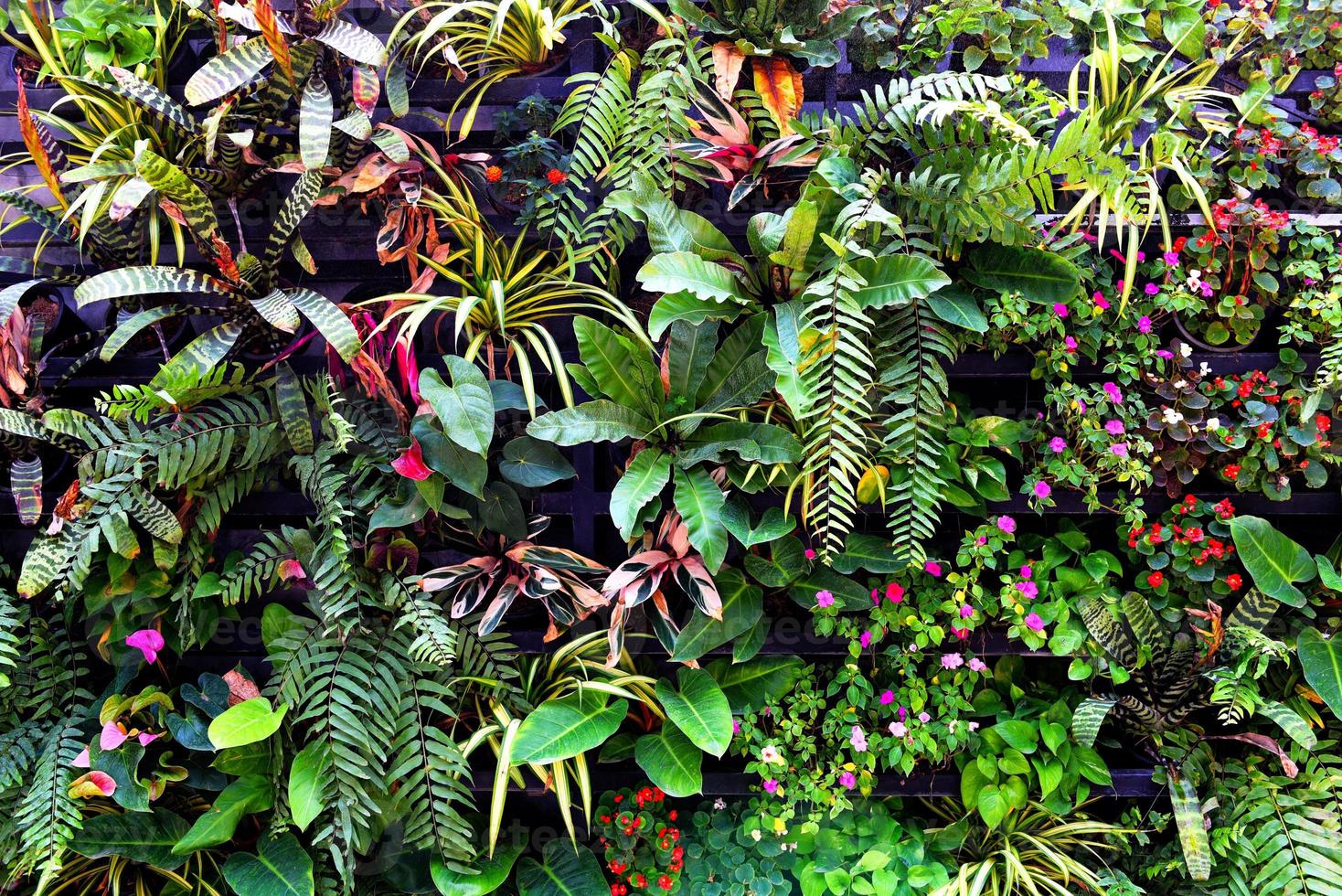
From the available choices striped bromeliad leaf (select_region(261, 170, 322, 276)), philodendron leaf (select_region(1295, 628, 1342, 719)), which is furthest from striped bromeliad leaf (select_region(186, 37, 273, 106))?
philodendron leaf (select_region(1295, 628, 1342, 719))

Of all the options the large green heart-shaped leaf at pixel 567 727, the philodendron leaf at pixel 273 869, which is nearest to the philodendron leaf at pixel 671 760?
the large green heart-shaped leaf at pixel 567 727

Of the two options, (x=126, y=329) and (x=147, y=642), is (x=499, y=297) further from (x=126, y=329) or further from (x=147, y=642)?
(x=147, y=642)

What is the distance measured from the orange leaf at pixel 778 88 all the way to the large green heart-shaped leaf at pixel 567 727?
147cm

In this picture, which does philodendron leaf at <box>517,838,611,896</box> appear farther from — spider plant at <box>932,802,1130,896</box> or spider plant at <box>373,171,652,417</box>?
spider plant at <box>373,171,652,417</box>

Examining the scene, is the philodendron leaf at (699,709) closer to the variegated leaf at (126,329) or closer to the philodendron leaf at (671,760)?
the philodendron leaf at (671,760)

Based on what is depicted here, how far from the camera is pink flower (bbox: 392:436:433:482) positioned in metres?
1.93

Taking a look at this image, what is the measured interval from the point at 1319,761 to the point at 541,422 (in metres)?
2.13

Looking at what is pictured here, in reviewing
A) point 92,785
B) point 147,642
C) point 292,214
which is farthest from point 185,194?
point 92,785

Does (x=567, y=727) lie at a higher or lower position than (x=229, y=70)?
lower

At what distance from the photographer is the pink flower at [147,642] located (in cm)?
209

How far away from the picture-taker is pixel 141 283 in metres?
1.93

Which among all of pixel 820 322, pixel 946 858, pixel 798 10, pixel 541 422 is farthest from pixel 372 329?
pixel 946 858

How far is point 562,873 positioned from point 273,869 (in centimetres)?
70

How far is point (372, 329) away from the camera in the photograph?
2047 mm
